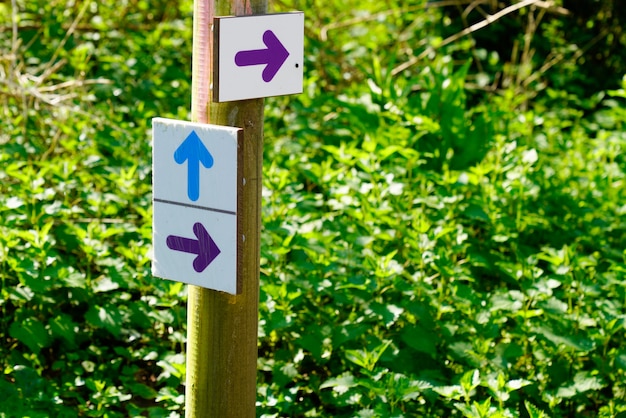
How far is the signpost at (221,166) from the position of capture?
2828 millimetres

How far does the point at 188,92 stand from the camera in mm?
6719

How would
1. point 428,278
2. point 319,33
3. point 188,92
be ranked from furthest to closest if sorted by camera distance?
point 319,33 < point 188,92 < point 428,278

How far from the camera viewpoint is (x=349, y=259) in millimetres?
4309

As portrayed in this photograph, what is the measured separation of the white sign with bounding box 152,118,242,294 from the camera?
2828 mm

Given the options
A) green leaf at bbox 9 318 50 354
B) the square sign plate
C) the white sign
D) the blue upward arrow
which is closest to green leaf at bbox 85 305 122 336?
green leaf at bbox 9 318 50 354

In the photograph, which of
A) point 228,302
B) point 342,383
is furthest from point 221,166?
point 342,383

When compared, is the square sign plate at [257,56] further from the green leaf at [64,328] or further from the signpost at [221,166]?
the green leaf at [64,328]

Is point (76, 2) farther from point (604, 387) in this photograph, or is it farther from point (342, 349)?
point (604, 387)

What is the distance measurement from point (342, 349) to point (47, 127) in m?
2.61

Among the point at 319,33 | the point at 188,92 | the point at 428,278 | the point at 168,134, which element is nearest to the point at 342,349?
the point at 428,278

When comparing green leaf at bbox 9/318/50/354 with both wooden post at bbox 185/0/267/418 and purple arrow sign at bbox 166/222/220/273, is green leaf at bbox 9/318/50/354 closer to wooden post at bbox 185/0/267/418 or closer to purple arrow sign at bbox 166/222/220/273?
wooden post at bbox 185/0/267/418

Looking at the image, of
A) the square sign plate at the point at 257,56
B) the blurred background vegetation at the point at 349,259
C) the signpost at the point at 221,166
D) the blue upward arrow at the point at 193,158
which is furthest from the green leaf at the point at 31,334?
the square sign plate at the point at 257,56

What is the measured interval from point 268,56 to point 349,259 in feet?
5.17

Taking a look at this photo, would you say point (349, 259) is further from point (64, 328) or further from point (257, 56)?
point (257, 56)
